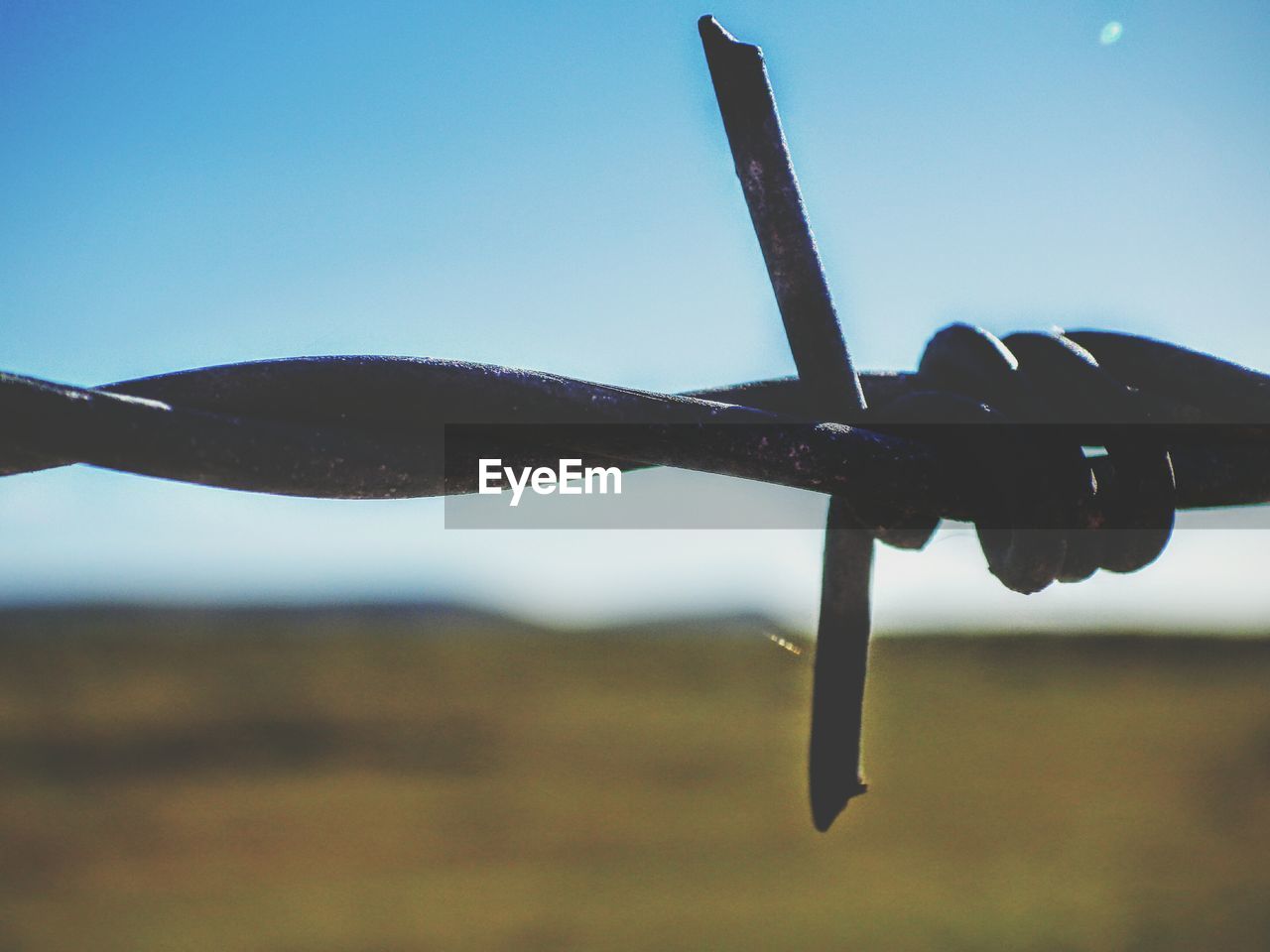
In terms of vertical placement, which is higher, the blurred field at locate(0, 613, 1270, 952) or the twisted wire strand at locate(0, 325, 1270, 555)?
the twisted wire strand at locate(0, 325, 1270, 555)

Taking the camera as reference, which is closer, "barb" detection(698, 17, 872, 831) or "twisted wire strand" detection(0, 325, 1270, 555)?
"twisted wire strand" detection(0, 325, 1270, 555)

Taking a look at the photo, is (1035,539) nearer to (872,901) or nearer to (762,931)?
(762,931)

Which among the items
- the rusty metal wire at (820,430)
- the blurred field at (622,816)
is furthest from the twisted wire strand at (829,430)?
the blurred field at (622,816)

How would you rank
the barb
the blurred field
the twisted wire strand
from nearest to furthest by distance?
the twisted wire strand → the barb → the blurred field

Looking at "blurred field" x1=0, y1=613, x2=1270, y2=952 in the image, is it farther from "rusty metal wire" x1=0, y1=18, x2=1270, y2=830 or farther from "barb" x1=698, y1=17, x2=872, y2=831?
"rusty metal wire" x1=0, y1=18, x2=1270, y2=830

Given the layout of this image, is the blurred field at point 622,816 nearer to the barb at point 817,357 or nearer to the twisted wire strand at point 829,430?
the barb at point 817,357

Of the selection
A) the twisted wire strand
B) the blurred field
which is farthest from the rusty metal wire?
the blurred field

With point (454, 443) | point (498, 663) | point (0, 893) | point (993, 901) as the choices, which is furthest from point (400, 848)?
Answer: point (498, 663)

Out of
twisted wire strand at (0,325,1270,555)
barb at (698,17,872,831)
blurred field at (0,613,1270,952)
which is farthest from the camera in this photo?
blurred field at (0,613,1270,952)
